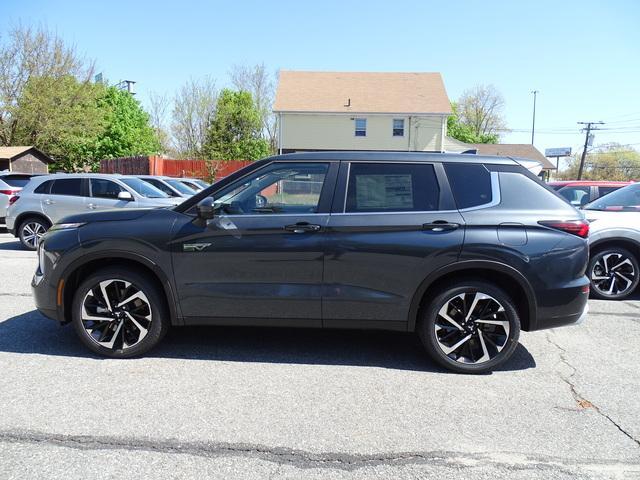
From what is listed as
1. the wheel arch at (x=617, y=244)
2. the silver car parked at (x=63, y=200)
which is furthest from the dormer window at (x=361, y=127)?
the wheel arch at (x=617, y=244)

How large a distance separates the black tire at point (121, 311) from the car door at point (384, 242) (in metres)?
1.47

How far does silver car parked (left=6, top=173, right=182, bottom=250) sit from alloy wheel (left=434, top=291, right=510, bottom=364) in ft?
25.8

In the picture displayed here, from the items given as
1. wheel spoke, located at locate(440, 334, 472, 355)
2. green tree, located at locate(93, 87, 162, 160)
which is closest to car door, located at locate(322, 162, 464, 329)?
wheel spoke, located at locate(440, 334, 472, 355)

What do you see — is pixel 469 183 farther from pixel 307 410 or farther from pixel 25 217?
pixel 25 217

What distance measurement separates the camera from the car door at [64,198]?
1059 centimetres

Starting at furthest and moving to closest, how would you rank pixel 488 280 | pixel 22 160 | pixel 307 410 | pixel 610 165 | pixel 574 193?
pixel 610 165 < pixel 22 160 < pixel 574 193 < pixel 488 280 < pixel 307 410

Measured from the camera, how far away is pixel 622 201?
7297 mm

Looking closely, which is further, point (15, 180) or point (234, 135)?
point (234, 135)

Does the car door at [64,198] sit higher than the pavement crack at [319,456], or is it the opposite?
the car door at [64,198]

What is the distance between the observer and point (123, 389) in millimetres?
3711

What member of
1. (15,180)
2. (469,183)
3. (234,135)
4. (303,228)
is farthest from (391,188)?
(234,135)

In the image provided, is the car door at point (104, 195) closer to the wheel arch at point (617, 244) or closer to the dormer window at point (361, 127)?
the wheel arch at point (617, 244)

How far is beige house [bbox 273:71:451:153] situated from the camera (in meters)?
33.9

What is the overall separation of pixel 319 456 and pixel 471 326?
185 cm
